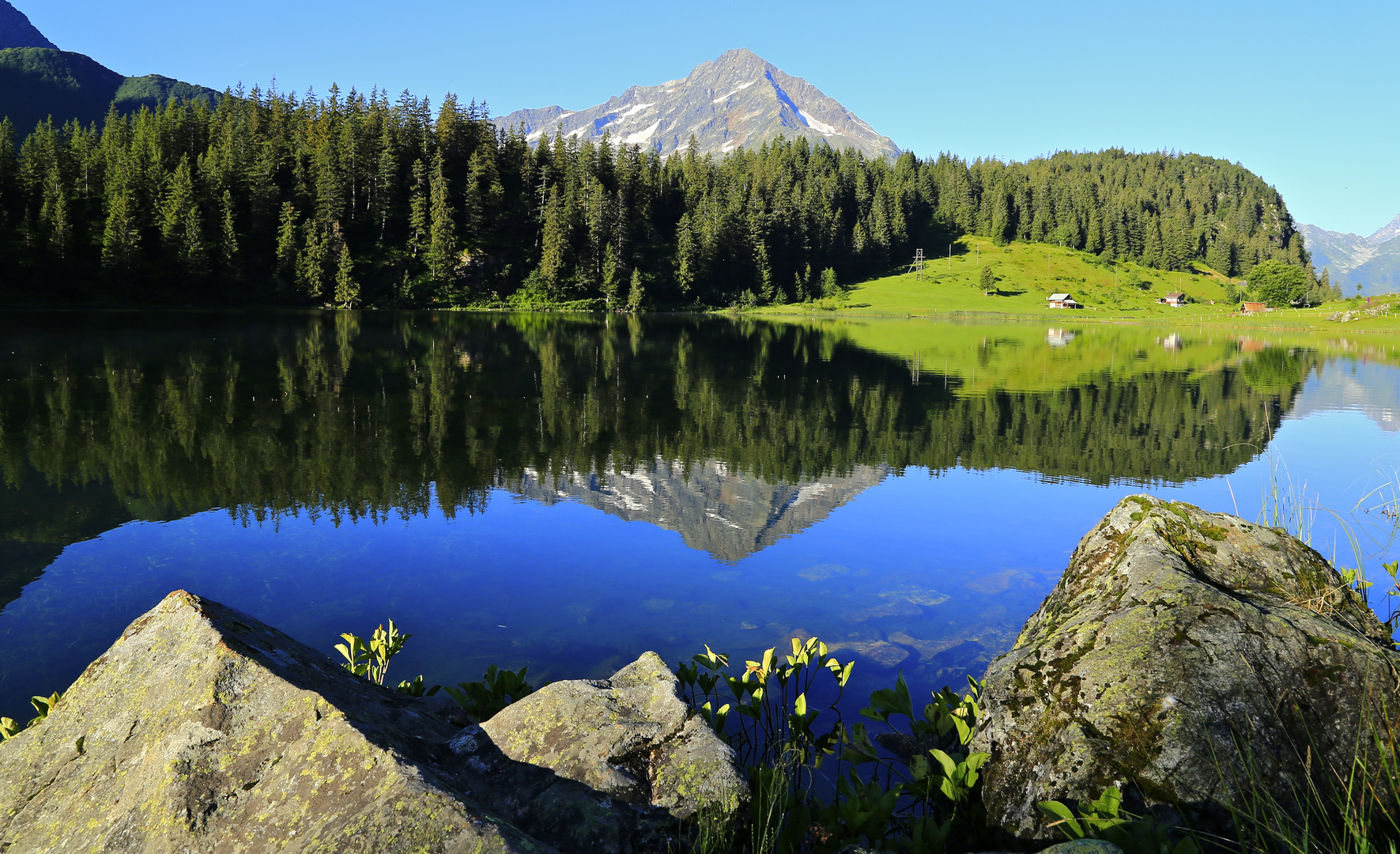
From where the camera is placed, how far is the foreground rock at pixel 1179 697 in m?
4.55

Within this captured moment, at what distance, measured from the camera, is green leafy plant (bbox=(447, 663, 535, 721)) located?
20.8ft

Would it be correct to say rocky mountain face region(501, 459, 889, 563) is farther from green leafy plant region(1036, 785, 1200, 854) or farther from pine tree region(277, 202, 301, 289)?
pine tree region(277, 202, 301, 289)

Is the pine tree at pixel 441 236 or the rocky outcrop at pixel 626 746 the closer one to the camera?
the rocky outcrop at pixel 626 746

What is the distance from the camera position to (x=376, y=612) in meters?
10.3

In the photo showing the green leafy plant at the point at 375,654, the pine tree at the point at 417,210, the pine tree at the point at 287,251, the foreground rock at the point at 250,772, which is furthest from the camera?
the pine tree at the point at 417,210

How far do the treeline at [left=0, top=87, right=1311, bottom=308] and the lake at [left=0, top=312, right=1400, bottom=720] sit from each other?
277 feet

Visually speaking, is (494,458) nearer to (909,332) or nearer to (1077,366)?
(1077,366)

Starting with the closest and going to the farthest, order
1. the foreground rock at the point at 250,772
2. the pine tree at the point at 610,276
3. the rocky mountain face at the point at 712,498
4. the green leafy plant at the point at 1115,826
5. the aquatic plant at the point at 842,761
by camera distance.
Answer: the foreground rock at the point at 250,772
the green leafy plant at the point at 1115,826
the aquatic plant at the point at 842,761
the rocky mountain face at the point at 712,498
the pine tree at the point at 610,276

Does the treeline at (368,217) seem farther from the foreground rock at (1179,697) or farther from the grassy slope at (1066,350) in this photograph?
the foreground rock at (1179,697)

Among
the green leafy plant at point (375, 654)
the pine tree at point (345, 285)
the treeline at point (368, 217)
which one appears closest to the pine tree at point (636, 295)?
the treeline at point (368, 217)

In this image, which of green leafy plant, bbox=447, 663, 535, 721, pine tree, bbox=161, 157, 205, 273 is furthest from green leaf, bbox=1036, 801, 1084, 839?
pine tree, bbox=161, 157, 205, 273

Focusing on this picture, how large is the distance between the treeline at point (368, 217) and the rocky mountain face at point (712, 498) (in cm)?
11361

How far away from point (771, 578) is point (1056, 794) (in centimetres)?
717

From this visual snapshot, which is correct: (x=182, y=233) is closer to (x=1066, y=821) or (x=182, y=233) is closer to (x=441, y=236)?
(x=441, y=236)
